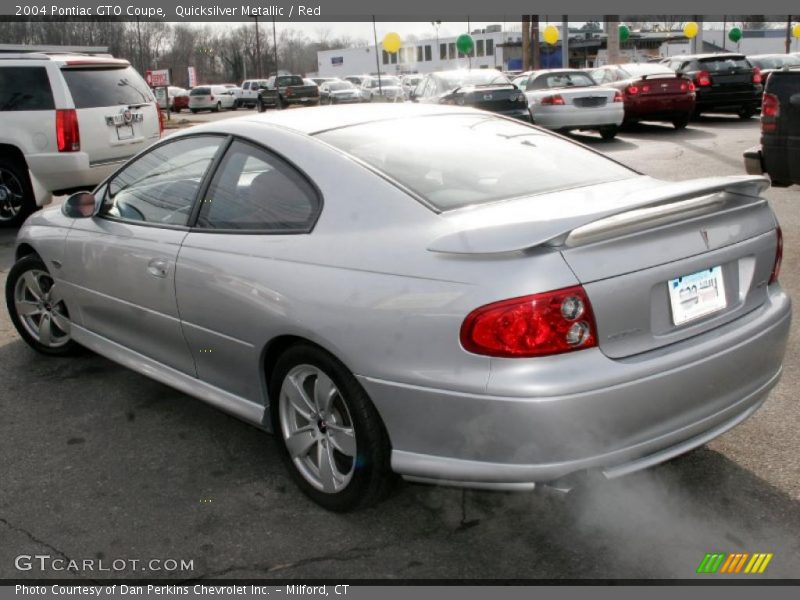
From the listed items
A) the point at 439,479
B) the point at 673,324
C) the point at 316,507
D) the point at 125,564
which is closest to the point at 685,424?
the point at 673,324

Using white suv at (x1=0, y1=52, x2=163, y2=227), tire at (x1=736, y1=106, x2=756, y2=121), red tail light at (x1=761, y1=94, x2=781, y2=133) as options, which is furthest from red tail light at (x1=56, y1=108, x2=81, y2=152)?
tire at (x1=736, y1=106, x2=756, y2=121)

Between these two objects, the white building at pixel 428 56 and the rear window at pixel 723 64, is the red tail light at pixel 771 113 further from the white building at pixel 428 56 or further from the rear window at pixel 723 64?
the white building at pixel 428 56

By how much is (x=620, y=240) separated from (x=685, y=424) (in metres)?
0.66

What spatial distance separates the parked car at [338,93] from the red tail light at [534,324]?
3965 centimetres

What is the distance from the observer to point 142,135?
1062cm

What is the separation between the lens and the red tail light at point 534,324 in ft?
8.57

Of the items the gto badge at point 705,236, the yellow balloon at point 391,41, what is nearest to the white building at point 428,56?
the yellow balloon at point 391,41

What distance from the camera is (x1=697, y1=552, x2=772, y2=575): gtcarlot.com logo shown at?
2.86m

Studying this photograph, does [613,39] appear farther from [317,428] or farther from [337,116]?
[317,428]

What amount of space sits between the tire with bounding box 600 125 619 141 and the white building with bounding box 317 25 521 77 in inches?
3107

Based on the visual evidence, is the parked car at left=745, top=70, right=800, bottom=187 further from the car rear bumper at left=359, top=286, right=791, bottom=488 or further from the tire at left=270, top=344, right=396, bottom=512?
the tire at left=270, top=344, right=396, bottom=512

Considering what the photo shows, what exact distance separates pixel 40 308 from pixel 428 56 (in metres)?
98.1

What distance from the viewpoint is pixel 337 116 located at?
3852 millimetres

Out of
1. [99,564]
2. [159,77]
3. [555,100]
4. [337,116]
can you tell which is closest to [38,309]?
[337,116]
